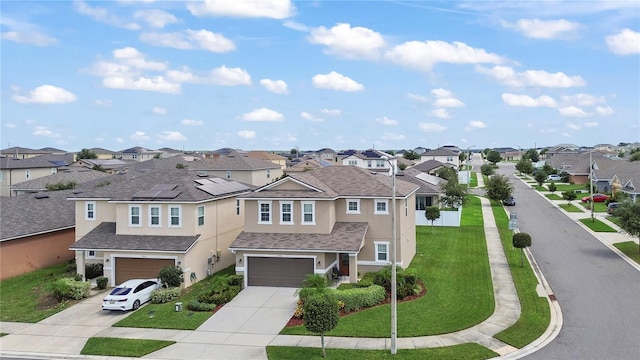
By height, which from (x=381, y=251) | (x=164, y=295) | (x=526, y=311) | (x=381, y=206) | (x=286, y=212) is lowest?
(x=526, y=311)

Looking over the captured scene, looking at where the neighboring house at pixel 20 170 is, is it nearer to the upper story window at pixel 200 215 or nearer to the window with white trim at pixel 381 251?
the upper story window at pixel 200 215

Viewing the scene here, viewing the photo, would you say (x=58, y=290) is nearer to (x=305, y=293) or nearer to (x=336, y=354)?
(x=305, y=293)

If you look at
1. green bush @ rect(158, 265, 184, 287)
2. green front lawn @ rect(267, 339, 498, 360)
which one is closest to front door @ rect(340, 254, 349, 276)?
green bush @ rect(158, 265, 184, 287)

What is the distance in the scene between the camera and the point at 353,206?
32.6 meters

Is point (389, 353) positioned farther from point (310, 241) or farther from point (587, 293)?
point (587, 293)

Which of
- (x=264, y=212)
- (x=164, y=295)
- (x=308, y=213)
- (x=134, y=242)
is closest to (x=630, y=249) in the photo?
(x=308, y=213)

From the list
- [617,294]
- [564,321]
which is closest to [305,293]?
[564,321]

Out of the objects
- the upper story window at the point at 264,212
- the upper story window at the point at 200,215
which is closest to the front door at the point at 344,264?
the upper story window at the point at 264,212

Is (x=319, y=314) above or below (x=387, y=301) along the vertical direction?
above

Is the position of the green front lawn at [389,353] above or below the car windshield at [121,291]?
below

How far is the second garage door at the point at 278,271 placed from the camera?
29.9 meters

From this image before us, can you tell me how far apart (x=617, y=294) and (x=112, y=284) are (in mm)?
29649

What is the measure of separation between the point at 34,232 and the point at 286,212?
61.5 ft

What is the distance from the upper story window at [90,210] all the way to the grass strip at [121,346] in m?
15.1
